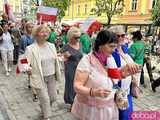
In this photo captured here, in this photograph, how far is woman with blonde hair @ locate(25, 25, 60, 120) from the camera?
15.8ft

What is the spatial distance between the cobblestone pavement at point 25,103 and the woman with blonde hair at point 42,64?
0.71 metres

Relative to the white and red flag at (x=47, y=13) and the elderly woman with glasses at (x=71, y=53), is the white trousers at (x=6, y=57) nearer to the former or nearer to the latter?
the white and red flag at (x=47, y=13)

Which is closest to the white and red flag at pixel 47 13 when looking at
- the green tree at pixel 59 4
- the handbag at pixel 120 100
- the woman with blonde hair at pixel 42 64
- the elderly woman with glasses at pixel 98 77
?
the woman with blonde hair at pixel 42 64

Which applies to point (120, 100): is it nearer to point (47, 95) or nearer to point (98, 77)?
point (98, 77)

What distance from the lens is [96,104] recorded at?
2.96m

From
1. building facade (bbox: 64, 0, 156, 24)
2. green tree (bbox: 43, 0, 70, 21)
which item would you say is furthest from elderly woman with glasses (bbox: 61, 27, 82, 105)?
green tree (bbox: 43, 0, 70, 21)

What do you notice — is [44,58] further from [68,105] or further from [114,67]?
[114,67]

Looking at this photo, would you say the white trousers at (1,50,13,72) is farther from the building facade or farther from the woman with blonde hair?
the building facade

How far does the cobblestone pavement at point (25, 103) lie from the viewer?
5.63 metres

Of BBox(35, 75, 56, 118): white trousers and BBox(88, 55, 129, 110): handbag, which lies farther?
BBox(35, 75, 56, 118): white trousers

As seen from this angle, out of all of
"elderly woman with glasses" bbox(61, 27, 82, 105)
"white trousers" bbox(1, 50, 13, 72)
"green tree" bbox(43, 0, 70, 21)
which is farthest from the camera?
"green tree" bbox(43, 0, 70, 21)

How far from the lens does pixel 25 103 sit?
639 centimetres

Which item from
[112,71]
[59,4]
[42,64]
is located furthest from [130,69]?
[59,4]

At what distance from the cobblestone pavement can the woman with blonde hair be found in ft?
2.33
